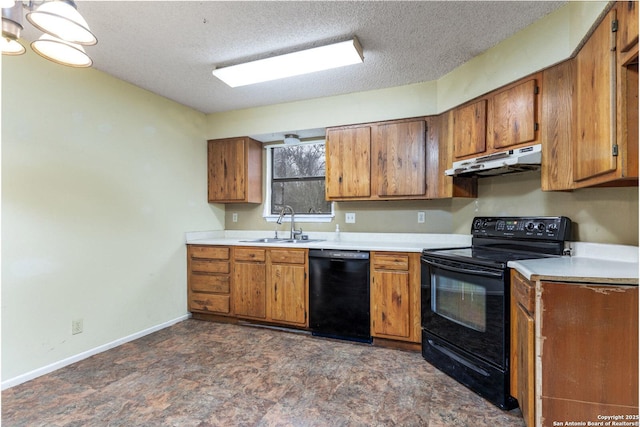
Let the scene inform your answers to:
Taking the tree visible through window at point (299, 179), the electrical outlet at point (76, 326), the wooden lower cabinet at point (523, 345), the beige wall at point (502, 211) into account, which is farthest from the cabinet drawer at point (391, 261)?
the electrical outlet at point (76, 326)

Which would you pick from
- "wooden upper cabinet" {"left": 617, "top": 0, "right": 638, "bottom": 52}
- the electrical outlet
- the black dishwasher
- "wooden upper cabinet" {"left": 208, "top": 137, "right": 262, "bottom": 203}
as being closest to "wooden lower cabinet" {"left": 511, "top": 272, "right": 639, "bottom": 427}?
"wooden upper cabinet" {"left": 617, "top": 0, "right": 638, "bottom": 52}

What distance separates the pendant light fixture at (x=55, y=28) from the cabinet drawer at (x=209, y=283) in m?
2.52

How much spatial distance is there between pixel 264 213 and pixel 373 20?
2595 mm

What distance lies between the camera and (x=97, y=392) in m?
2.12

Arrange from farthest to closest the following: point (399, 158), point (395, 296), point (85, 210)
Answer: point (399, 158)
point (395, 296)
point (85, 210)

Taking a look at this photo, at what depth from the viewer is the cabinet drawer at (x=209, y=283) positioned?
3498 millimetres

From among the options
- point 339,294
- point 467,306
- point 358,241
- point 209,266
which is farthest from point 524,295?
point 209,266

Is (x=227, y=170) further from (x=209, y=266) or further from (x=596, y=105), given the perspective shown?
(x=596, y=105)

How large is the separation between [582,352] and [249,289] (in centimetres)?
277

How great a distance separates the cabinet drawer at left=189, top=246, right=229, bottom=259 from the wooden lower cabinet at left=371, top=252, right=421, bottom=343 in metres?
1.69

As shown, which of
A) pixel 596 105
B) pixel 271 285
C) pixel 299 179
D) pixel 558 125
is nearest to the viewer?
pixel 596 105

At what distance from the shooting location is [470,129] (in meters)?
2.64

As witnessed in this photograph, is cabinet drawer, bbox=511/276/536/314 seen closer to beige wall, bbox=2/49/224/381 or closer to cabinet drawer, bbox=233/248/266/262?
cabinet drawer, bbox=233/248/266/262

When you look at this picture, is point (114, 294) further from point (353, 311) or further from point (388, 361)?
point (388, 361)
